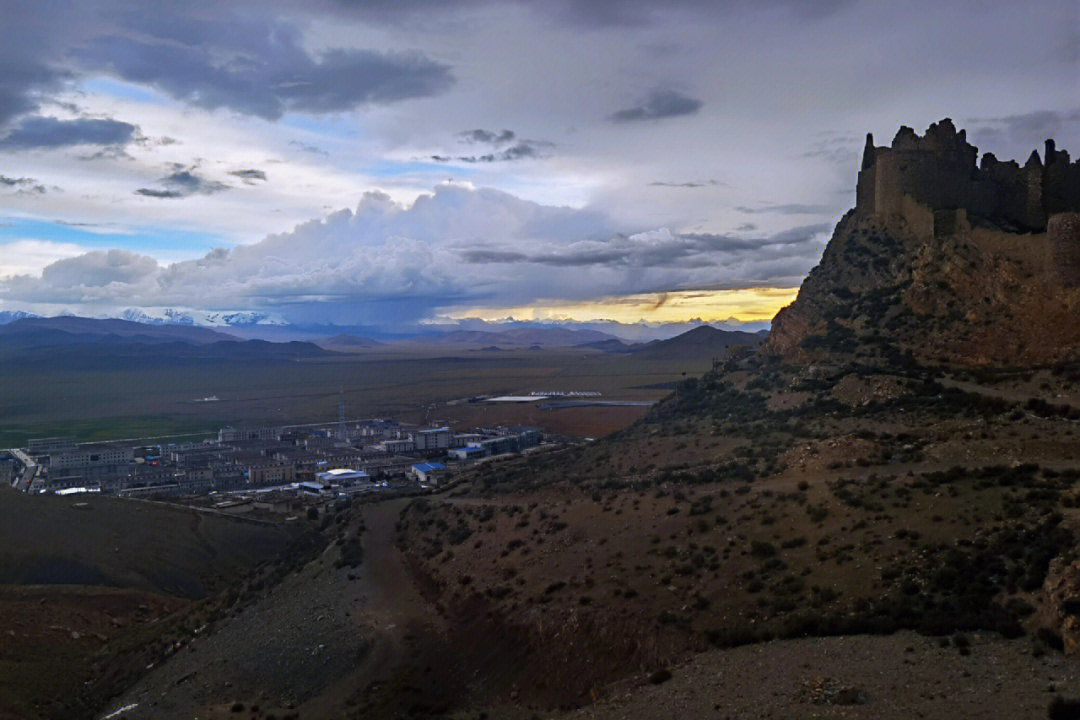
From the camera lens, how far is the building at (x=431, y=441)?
70938 mm

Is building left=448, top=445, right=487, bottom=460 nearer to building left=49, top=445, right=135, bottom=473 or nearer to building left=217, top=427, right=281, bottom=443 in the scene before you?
building left=49, top=445, right=135, bottom=473

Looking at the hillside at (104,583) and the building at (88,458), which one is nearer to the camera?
the hillside at (104,583)

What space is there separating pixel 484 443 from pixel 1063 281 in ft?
151

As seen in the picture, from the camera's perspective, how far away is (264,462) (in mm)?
68062

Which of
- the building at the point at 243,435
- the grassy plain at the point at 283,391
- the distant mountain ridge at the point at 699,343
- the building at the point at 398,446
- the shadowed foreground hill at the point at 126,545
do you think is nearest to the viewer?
the shadowed foreground hill at the point at 126,545

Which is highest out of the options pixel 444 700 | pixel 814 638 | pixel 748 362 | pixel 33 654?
pixel 748 362

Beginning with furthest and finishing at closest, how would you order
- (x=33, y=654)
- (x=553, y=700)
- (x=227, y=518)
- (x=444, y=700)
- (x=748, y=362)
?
(x=227, y=518)
(x=748, y=362)
(x=33, y=654)
(x=444, y=700)
(x=553, y=700)

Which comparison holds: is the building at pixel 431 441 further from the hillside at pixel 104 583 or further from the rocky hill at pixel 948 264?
the rocky hill at pixel 948 264

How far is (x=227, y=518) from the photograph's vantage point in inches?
1736

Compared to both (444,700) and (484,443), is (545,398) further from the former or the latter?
(444,700)

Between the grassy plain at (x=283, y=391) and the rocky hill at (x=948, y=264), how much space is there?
37755mm

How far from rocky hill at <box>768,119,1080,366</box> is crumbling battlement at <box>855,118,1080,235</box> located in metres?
0.04

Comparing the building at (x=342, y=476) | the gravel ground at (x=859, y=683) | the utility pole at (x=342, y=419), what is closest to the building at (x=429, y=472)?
the building at (x=342, y=476)

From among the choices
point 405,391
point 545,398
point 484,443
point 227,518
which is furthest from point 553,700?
point 405,391
